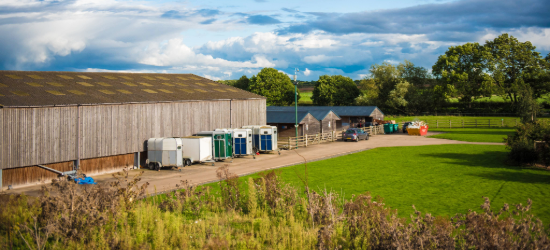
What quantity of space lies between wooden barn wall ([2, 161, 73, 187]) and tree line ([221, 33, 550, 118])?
61821 millimetres

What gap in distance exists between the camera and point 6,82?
2558 centimetres

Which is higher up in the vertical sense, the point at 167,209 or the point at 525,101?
the point at 525,101

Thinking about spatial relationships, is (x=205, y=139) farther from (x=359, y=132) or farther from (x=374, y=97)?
(x=374, y=97)

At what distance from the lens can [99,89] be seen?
29141 mm

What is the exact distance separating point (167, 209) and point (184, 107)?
17959 mm

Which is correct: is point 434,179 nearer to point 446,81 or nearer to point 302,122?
point 302,122

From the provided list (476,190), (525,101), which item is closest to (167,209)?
(476,190)

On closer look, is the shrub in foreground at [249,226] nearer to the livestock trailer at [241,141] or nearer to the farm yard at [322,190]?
the farm yard at [322,190]

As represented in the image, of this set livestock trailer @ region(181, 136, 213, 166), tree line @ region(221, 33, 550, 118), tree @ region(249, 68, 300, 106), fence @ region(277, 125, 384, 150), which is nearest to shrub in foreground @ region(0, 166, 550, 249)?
livestock trailer @ region(181, 136, 213, 166)

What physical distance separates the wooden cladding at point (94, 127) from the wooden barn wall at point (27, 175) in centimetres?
38

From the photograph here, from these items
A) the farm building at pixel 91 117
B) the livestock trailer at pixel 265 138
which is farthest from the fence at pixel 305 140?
the farm building at pixel 91 117

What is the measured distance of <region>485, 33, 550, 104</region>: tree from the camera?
72625mm

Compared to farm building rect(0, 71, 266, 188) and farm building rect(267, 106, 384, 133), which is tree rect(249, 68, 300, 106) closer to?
farm building rect(267, 106, 384, 133)

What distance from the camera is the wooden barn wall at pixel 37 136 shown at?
21.1 m
